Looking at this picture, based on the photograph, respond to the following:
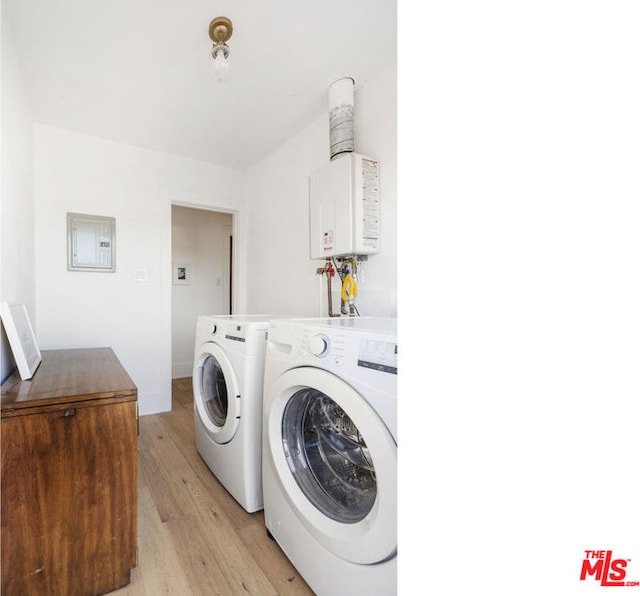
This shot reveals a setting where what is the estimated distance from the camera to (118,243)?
2.73 m

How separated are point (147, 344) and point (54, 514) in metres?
1.92

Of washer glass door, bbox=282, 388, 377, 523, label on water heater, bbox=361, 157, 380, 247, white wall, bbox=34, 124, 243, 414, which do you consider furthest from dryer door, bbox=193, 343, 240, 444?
white wall, bbox=34, 124, 243, 414

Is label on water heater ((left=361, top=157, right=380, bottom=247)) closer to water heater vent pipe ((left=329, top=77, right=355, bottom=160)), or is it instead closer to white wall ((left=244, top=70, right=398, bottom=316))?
white wall ((left=244, top=70, right=398, bottom=316))

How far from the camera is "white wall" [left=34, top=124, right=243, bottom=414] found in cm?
248

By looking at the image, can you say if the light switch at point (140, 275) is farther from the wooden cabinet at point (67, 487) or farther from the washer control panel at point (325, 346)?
the washer control panel at point (325, 346)

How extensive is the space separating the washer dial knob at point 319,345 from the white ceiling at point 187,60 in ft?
4.64

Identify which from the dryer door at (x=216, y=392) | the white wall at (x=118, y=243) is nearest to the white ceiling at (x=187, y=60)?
the white wall at (x=118, y=243)

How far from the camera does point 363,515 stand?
1.00 meters

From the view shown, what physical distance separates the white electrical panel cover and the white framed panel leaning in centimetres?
141

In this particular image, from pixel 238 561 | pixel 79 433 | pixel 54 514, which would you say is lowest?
pixel 238 561
